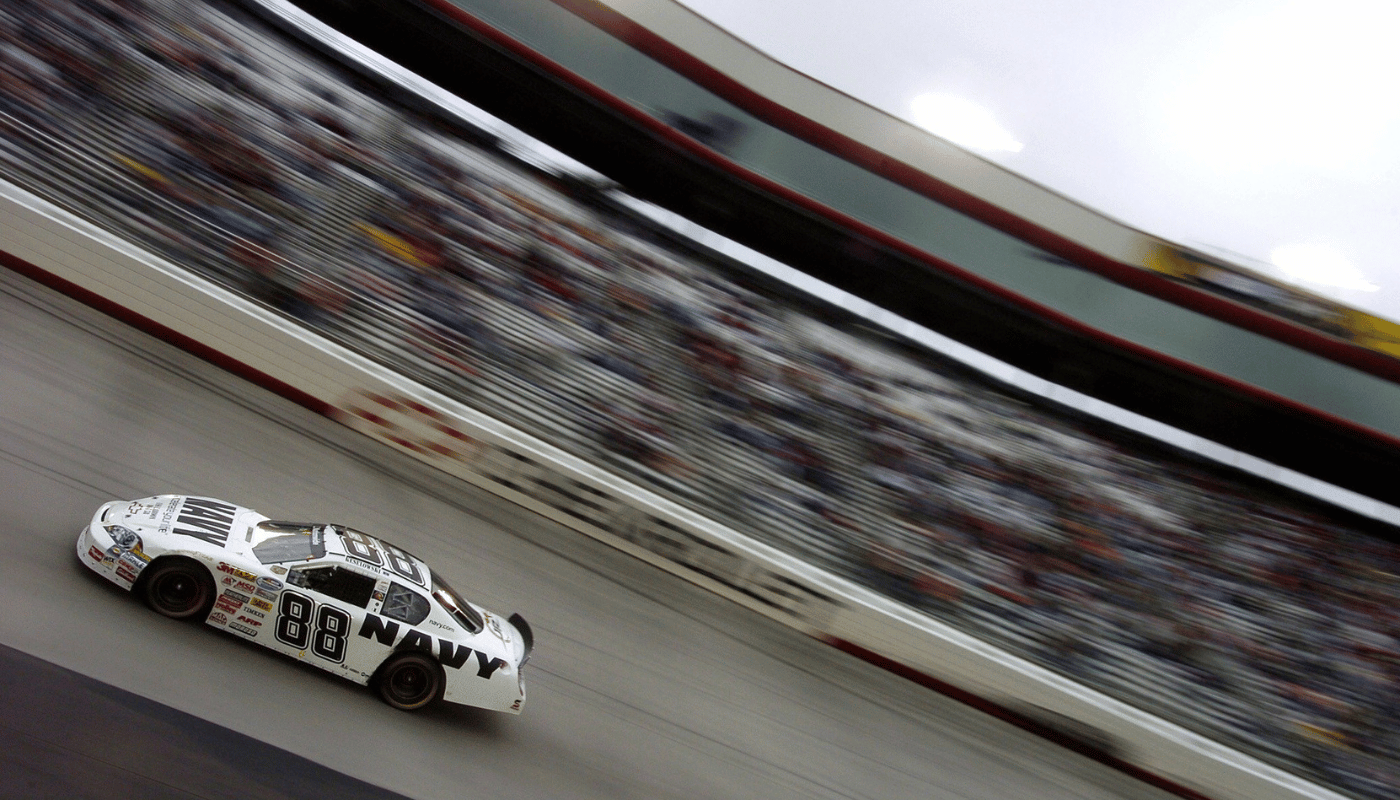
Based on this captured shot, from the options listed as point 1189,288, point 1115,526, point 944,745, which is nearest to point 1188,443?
point 1189,288

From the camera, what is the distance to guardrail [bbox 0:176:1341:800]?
9383 millimetres

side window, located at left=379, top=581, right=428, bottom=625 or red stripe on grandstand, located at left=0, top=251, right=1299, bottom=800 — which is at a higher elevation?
red stripe on grandstand, located at left=0, top=251, right=1299, bottom=800

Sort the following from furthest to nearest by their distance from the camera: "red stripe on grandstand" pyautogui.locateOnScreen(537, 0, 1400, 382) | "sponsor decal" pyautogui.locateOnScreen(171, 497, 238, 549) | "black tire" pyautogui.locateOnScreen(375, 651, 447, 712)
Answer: "red stripe on grandstand" pyautogui.locateOnScreen(537, 0, 1400, 382)
"black tire" pyautogui.locateOnScreen(375, 651, 447, 712)
"sponsor decal" pyautogui.locateOnScreen(171, 497, 238, 549)

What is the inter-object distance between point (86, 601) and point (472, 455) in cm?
457

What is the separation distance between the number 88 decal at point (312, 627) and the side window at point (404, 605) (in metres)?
0.25

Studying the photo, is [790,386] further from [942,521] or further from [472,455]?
[472,455]

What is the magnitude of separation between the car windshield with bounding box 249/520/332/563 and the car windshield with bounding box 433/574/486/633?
787mm

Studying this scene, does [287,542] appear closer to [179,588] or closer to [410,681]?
[179,588]

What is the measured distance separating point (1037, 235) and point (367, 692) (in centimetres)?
1335

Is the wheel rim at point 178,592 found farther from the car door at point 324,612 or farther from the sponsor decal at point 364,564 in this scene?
the sponsor decal at point 364,564

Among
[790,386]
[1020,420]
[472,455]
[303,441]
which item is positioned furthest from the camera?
[1020,420]

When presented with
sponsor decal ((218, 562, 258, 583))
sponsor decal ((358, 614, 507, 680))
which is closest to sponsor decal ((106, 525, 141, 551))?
sponsor decal ((218, 562, 258, 583))

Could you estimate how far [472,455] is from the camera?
32.7ft

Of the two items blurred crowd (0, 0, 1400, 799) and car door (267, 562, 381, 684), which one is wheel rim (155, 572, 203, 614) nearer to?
car door (267, 562, 381, 684)
